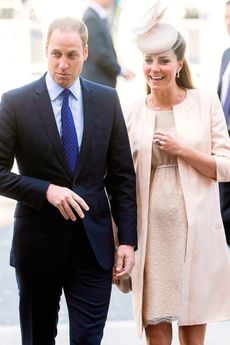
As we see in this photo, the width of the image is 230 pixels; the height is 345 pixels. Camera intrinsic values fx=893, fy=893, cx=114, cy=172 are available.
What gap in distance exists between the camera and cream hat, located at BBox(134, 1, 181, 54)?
3.93 meters

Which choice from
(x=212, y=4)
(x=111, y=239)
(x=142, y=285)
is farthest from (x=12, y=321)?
(x=212, y=4)

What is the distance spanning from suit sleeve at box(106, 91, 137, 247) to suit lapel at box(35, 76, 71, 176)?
24 centimetres

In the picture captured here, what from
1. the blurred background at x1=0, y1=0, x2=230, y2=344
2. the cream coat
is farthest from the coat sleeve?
the blurred background at x1=0, y1=0, x2=230, y2=344

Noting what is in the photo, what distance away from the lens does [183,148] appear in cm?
386

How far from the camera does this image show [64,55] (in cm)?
342

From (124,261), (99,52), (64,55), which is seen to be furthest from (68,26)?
(99,52)

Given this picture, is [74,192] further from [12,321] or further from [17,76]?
[17,76]

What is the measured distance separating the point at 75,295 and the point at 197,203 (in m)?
0.76

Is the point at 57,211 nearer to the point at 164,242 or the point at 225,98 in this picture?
the point at 164,242

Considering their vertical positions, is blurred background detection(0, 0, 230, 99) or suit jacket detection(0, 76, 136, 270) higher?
suit jacket detection(0, 76, 136, 270)

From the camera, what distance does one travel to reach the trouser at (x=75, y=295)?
11.5 feet

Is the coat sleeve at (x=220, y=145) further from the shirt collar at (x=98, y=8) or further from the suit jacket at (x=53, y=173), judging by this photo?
the shirt collar at (x=98, y=8)

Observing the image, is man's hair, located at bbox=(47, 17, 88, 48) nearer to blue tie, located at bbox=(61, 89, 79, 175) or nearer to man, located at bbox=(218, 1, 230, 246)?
blue tie, located at bbox=(61, 89, 79, 175)

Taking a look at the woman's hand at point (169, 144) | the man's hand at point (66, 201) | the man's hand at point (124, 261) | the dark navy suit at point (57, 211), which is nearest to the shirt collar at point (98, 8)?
the woman's hand at point (169, 144)
